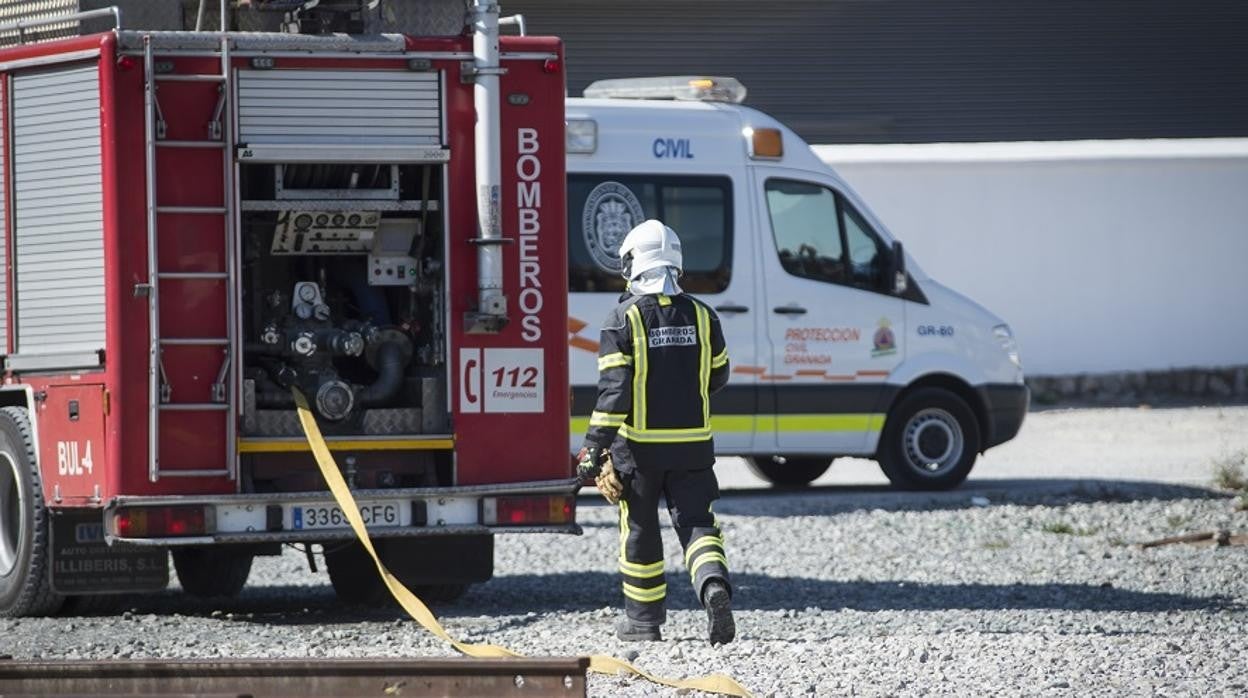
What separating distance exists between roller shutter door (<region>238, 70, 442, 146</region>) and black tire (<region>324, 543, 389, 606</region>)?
233cm

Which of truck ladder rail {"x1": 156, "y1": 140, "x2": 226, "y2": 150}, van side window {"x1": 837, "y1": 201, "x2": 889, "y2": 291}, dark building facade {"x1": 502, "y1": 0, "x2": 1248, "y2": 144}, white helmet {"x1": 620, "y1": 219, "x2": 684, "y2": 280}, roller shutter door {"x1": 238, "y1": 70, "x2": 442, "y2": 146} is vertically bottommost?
white helmet {"x1": 620, "y1": 219, "x2": 684, "y2": 280}

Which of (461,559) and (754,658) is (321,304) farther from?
(754,658)

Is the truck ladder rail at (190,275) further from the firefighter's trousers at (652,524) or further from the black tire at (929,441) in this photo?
the black tire at (929,441)

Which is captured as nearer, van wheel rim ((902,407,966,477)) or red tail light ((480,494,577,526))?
red tail light ((480,494,577,526))

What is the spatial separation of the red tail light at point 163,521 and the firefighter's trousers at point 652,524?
1962mm

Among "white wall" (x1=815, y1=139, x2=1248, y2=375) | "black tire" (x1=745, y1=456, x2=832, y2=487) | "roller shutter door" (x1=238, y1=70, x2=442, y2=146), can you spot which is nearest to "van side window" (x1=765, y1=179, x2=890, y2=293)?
"black tire" (x1=745, y1=456, x2=832, y2=487)

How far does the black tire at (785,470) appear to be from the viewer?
17172 millimetres

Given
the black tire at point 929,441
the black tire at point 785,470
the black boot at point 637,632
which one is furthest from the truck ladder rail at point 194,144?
the black tire at point 785,470

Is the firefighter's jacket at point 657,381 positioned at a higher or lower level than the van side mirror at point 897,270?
lower

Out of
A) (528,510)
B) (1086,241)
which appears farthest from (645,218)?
(1086,241)

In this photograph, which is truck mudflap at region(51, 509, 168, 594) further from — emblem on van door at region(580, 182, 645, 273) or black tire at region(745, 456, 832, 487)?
black tire at region(745, 456, 832, 487)

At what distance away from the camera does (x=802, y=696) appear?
755cm

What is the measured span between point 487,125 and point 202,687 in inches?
146

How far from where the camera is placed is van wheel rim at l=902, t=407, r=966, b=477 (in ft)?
52.0
